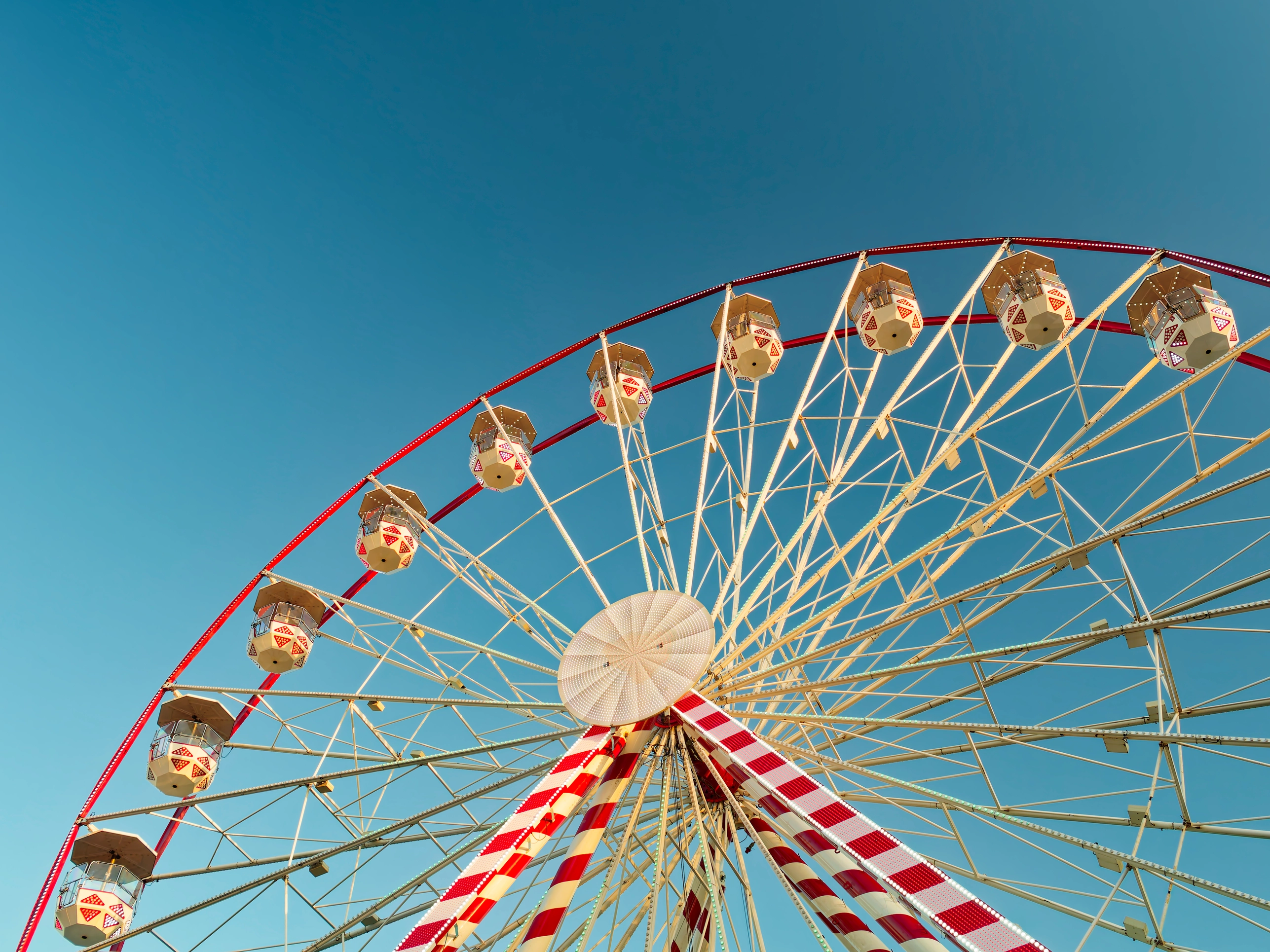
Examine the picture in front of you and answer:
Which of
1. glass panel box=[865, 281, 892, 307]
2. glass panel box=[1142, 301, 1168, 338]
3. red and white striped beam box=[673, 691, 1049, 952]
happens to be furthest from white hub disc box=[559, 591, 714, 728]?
glass panel box=[1142, 301, 1168, 338]

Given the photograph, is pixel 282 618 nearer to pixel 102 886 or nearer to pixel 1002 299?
pixel 102 886

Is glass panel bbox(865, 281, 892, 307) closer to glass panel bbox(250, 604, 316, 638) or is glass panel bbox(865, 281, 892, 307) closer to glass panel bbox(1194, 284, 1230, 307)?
glass panel bbox(1194, 284, 1230, 307)

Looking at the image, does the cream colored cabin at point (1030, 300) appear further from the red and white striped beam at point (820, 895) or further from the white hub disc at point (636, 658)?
the red and white striped beam at point (820, 895)

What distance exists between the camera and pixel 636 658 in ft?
33.4

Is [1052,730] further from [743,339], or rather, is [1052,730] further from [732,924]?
[743,339]

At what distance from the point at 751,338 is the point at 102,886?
453 inches

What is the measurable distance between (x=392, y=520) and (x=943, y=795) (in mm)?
8878

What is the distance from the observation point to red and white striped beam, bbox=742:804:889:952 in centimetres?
748

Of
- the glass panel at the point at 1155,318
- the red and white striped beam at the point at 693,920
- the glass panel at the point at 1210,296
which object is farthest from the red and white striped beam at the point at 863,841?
the glass panel at the point at 1210,296

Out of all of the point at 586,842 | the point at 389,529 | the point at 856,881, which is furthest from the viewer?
the point at 389,529

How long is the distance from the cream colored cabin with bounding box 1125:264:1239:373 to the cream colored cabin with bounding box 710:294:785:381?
181 inches

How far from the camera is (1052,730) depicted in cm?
816

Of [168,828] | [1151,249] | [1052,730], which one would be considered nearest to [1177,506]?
[1052,730]

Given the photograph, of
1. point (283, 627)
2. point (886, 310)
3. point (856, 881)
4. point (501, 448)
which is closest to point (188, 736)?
point (283, 627)
